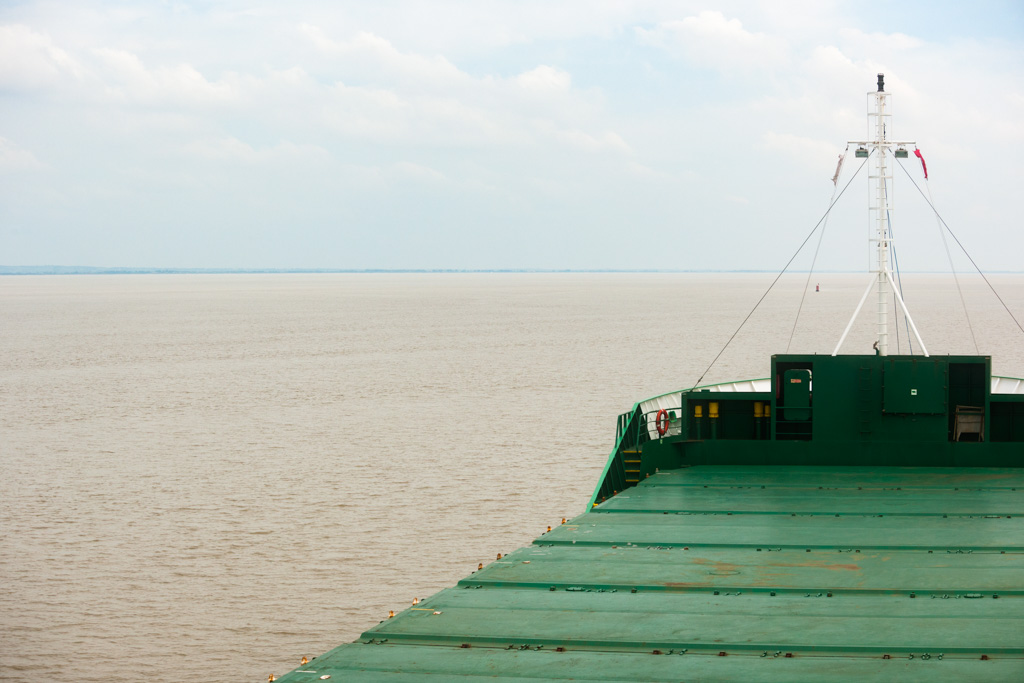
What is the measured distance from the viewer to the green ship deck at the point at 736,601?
895cm

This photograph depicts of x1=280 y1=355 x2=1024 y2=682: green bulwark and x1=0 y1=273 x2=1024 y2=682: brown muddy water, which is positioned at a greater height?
x1=280 y1=355 x2=1024 y2=682: green bulwark

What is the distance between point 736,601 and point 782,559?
2.39 meters

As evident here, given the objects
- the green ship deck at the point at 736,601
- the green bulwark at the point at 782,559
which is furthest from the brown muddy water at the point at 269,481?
the green ship deck at the point at 736,601

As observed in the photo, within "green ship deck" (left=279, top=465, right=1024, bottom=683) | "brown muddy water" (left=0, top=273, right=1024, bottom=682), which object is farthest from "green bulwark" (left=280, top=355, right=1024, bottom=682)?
"brown muddy water" (left=0, top=273, right=1024, bottom=682)

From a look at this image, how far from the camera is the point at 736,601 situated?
36.9ft

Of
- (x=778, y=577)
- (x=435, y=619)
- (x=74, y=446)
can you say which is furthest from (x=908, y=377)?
(x=74, y=446)

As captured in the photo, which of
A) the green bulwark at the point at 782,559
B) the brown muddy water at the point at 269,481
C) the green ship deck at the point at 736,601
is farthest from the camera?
the brown muddy water at the point at 269,481

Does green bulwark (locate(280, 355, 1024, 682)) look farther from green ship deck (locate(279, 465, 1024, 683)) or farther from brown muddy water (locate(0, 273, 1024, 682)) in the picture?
brown muddy water (locate(0, 273, 1024, 682))

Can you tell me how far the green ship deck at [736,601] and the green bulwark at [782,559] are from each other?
0.04 meters

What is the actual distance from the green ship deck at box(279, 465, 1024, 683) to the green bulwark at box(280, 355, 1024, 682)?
36 millimetres

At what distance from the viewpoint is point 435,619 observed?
10.5 meters

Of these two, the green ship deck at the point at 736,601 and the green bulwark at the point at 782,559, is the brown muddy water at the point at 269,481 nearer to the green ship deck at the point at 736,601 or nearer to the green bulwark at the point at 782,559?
the green bulwark at the point at 782,559

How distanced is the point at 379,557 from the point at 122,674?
23.3ft

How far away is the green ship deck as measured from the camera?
8.95 m
